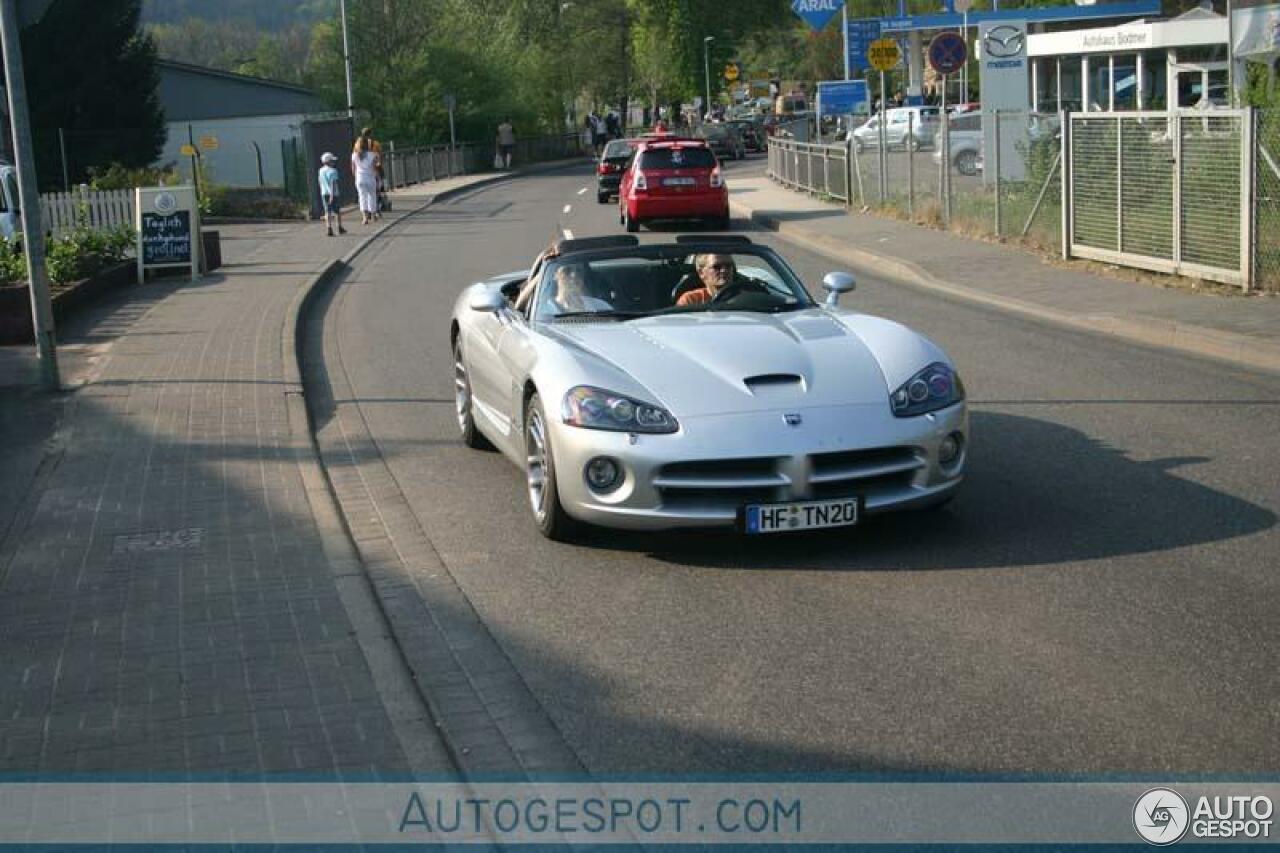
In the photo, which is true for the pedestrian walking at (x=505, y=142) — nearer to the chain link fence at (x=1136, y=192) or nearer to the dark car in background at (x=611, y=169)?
the dark car in background at (x=611, y=169)

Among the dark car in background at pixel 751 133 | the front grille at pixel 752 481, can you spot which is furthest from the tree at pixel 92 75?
the front grille at pixel 752 481

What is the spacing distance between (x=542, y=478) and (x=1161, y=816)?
3880 mm

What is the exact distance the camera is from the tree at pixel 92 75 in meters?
43.3

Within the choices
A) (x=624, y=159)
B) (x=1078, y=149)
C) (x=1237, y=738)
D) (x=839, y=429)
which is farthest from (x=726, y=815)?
(x=624, y=159)

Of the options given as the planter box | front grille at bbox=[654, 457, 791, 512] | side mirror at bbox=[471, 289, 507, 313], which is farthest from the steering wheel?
the planter box

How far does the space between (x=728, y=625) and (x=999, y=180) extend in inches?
704

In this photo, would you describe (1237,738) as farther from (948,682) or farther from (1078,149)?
(1078,149)

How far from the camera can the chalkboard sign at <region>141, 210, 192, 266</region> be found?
22.3 metres

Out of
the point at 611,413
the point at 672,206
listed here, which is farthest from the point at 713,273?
the point at 672,206

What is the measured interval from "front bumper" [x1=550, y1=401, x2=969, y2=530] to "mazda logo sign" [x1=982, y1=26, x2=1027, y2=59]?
24462mm

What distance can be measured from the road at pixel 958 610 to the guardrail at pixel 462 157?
134 feet

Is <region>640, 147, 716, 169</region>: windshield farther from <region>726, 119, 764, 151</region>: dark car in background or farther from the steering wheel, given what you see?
<region>726, 119, 764, 151</region>: dark car in background

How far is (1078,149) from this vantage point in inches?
773

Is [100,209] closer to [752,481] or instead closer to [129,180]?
[129,180]
